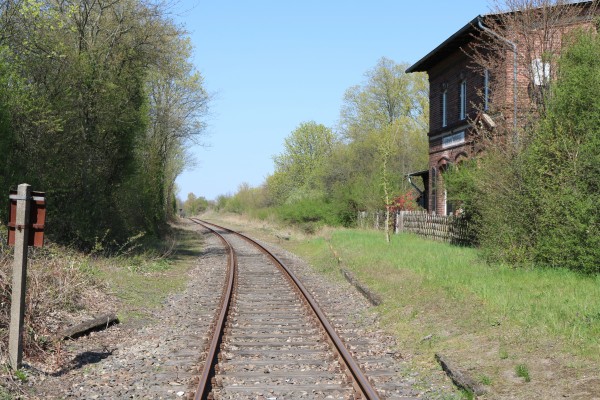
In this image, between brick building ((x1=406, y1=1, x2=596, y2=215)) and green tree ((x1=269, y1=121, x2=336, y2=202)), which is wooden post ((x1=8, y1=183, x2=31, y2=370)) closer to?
brick building ((x1=406, y1=1, x2=596, y2=215))

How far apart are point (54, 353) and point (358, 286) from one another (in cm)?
791

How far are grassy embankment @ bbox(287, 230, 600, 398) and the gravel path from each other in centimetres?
48

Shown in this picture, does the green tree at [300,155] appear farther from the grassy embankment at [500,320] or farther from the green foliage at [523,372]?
the green foliage at [523,372]

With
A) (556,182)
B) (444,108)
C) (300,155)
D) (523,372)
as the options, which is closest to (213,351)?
(523,372)

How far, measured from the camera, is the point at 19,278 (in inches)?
297

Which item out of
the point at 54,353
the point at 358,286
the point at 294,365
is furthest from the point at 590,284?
the point at 54,353

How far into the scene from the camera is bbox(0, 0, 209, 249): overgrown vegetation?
16.8 m

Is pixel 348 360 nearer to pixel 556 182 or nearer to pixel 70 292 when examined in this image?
pixel 70 292

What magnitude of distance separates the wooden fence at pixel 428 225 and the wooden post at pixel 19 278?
16204 mm

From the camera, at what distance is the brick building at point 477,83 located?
60.3 ft

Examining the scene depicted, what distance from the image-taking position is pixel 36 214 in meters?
7.84

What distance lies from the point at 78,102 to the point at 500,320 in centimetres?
1451

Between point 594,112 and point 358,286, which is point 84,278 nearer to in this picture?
point 358,286

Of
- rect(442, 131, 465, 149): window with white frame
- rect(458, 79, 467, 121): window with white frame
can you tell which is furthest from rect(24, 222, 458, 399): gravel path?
rect(458, 79, 467, 121): window with white frame
